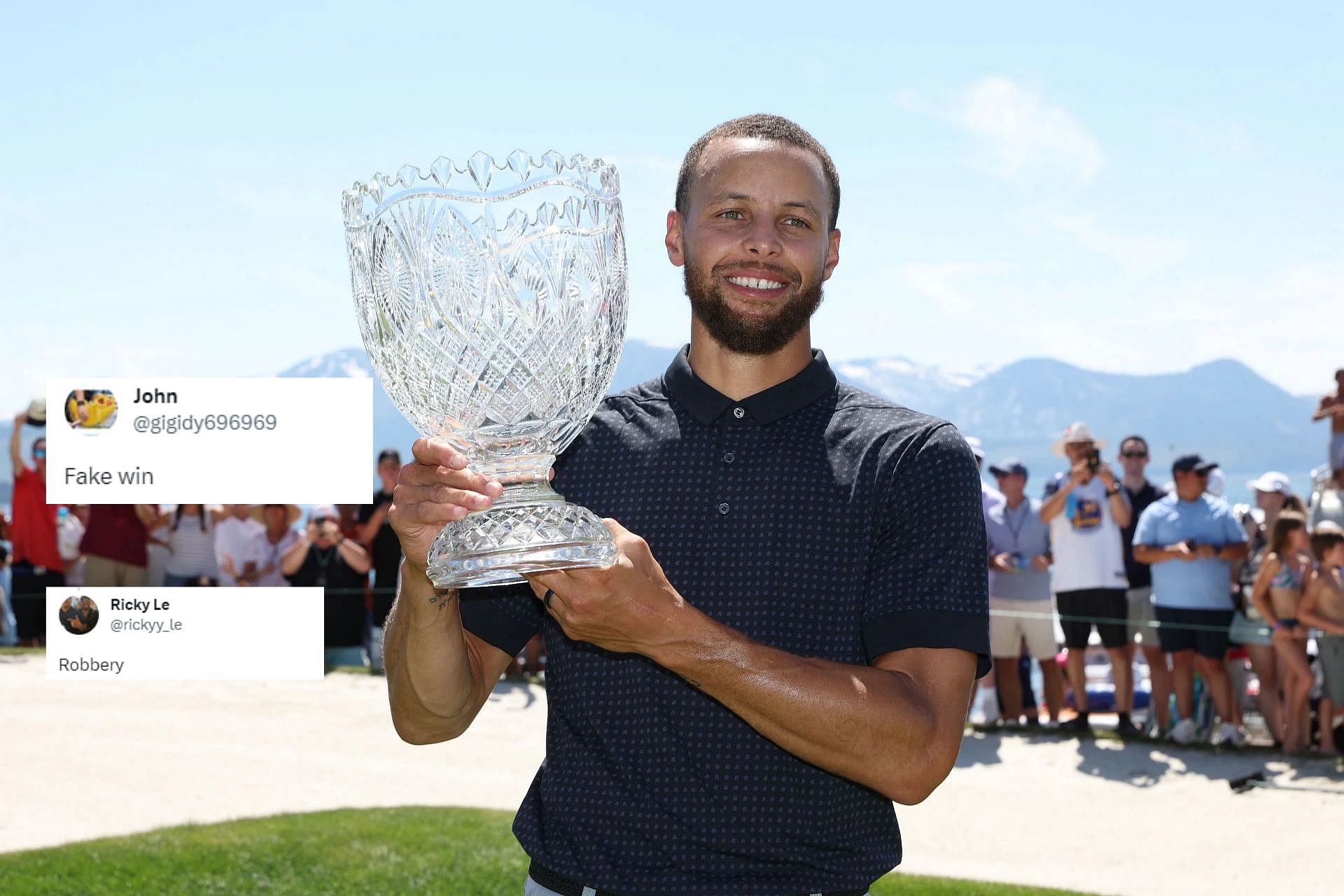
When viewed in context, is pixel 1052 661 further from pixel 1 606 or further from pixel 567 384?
pixel 1 606

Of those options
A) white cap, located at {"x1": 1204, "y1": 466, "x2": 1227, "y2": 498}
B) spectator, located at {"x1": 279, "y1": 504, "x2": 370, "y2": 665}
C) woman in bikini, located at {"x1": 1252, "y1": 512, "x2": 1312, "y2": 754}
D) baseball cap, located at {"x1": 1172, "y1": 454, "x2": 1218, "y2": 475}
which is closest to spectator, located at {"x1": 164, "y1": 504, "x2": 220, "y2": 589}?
spectator, located at {"x1": 279, "y1": 504, "x2": 370, "y2": 665}

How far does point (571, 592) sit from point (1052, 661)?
27.4 ft

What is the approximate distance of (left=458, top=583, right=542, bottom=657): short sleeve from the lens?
2.40m

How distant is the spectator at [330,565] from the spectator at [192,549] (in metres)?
0.61

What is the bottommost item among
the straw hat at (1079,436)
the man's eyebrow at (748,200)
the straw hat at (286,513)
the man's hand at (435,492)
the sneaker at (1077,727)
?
the sneaker at (1077,727)

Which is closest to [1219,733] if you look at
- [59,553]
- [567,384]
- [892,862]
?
[892,862]

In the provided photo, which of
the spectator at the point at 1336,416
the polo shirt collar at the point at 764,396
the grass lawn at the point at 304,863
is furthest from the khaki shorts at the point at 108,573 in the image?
the polo shirt collar at the point at 764,396

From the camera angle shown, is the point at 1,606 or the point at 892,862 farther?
the point at 1,606

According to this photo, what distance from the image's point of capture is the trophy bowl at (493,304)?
1832mm

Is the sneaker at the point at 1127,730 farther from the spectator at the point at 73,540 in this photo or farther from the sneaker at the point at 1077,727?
the spectator at the point at 73,540

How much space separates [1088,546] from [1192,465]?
0.86 meters

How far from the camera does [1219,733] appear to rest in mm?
8867

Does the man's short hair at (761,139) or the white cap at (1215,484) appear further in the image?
the white cap at (1215,484)
